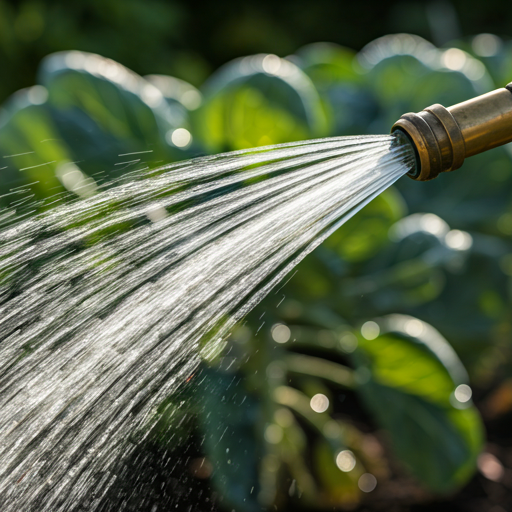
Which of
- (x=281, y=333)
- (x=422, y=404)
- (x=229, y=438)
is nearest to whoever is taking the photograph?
(x=229, y=438)

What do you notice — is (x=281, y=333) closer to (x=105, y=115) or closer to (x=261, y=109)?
(x=261, y=109)

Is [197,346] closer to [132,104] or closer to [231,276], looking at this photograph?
[231,276]

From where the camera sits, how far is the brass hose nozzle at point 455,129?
2.05ft

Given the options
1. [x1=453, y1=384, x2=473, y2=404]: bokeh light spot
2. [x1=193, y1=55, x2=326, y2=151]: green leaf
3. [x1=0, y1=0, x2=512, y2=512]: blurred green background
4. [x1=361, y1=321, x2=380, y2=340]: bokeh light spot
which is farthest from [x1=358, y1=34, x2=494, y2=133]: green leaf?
[x1=453, y1=384, x2=473, y2=404]: bokeh light spot

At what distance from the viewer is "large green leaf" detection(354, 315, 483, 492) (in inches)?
47.8

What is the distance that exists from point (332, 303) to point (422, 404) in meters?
0.27

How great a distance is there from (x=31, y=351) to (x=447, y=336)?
110 cm

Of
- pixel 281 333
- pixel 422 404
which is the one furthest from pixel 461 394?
pixel 281 333

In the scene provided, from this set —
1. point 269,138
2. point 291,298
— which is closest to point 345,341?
point 291,298

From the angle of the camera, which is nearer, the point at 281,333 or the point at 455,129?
the point at 455,129

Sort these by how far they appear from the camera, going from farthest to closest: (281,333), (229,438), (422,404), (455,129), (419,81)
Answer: (419,81), (281,333), (422,404), (229,438), (455,129)

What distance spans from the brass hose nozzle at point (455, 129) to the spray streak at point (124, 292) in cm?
15

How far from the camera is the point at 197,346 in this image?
0.90 metres

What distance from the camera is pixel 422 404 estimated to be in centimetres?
124
